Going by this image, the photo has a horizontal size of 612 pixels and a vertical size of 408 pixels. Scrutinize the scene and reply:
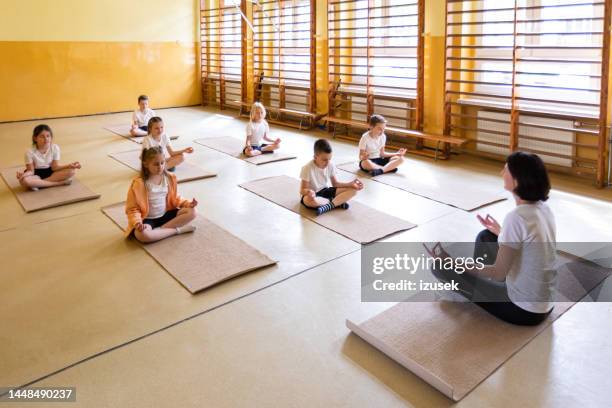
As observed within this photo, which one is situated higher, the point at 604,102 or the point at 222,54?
the point at 222,54

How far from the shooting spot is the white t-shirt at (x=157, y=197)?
3.25 metres

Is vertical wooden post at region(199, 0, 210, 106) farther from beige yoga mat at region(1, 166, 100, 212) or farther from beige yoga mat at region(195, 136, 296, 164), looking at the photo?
beige yoga mat at region(1, 166, 100, 212)

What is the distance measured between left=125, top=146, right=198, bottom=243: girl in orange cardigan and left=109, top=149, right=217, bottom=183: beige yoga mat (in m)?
1.38

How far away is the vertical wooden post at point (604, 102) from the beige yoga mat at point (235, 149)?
307 cm

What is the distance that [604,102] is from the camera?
172 inches

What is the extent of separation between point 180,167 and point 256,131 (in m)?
1.06

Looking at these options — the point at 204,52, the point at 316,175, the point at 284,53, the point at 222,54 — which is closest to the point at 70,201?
the point at 316,175

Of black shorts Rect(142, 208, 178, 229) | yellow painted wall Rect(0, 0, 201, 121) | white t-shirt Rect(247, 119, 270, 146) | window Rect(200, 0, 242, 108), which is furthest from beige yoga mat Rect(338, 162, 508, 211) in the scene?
yellow painted wall Rect(0, 0, 201, 121)

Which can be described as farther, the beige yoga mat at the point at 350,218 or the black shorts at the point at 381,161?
the black shorts at the point at 381,161

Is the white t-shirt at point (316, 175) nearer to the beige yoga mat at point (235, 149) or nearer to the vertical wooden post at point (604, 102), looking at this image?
the beige yoga mat at point (235, 149)

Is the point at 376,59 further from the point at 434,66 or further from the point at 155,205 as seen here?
the point at 155,205

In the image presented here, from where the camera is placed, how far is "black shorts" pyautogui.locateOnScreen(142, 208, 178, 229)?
330 cm

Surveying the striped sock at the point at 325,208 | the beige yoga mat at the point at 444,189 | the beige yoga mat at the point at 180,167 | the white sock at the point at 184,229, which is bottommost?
the white sock at the point at 184,229

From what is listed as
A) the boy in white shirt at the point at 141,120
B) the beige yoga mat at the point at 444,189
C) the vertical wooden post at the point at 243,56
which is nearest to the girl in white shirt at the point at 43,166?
the boy in white shirt at the point at 141,120
